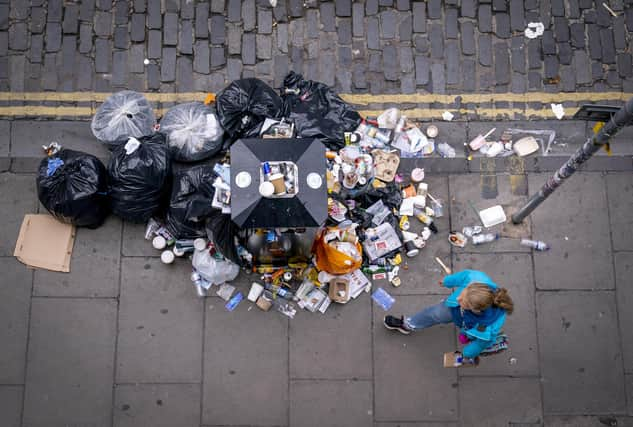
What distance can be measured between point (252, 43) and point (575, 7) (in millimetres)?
3910

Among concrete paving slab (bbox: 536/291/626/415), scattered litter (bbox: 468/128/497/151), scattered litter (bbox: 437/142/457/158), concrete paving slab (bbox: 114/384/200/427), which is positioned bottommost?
concrete paving slab (bbox: 114/384/200/427)

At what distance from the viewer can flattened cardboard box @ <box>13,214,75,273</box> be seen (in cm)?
659

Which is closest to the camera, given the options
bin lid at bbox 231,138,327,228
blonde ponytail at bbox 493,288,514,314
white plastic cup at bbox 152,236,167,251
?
blonde ponytail at bbox 493,288,514,314

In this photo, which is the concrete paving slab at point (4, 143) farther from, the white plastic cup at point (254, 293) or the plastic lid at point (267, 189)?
the plastic lid at point (267, 189)

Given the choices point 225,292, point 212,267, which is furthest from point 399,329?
point 212,267

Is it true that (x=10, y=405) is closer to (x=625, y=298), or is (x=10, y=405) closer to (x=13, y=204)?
(x=13, y=204)

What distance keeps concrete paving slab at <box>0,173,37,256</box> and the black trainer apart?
407 cm

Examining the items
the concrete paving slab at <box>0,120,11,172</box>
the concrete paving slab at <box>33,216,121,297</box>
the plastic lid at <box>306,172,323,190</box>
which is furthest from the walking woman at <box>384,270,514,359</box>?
the concrete paving slab at <box>0,120,11,172</box>

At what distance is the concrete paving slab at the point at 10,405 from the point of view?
20.9 ft

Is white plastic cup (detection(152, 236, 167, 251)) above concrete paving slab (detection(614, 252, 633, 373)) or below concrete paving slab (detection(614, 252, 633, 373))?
above

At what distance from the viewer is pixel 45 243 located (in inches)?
260

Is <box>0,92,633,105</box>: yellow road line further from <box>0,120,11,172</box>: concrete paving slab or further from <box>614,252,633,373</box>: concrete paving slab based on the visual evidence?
<box>614,252,633,373</box>: concrete paving slab

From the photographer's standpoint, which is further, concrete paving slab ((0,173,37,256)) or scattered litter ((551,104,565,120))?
scattered litter ((551,104,565,120))

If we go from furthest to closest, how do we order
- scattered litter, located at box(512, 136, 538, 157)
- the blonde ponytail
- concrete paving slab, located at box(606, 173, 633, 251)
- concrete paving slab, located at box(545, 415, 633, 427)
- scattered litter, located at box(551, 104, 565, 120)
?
scattered litter, located at box(551, 104, 565, 120) → scattered litter, located at box(512, 136, 538, 157) → concrete paving slab, located at box(606, 173, 633, 251) → concrete paving slab, located at box(545, 415, 633, 427) → the blonde ponytail
